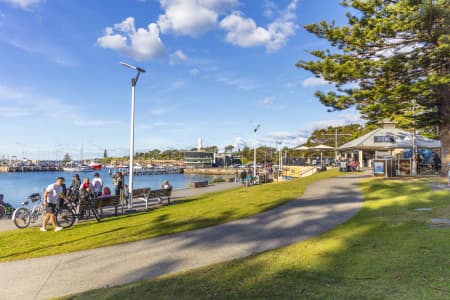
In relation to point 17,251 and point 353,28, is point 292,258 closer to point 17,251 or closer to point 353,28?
point 17,251

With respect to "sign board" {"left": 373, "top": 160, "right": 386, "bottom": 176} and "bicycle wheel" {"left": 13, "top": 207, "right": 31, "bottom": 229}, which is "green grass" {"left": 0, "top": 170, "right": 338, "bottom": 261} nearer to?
"bicycle wheel" {"left": 13, "top": 207, "right": 31, "bottom": 229}

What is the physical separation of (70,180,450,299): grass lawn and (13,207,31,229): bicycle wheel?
732 cm

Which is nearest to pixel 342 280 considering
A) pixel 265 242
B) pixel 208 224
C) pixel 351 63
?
pixel 265 242

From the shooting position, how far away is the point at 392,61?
15.1m

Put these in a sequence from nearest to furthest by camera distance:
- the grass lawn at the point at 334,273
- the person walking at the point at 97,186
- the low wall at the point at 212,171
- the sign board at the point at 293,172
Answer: the grass lawn at the point at 334,273 < the person walking at the point at 97,186 < the sign board at the point at 293,172 < the low wall at the point at 212,171

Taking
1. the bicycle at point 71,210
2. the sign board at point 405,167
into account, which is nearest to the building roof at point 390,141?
the sign board at point 405,167

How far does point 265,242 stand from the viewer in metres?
6.80

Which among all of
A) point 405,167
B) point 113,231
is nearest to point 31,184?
point 113,231

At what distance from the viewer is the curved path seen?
16.8ft

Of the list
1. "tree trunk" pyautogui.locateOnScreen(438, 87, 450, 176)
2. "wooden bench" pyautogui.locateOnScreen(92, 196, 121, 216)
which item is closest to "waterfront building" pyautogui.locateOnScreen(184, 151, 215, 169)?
"tree trunk" pyautogui.locateOnScreen(438, 87, 450, 176)

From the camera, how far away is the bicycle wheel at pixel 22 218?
10227 mm

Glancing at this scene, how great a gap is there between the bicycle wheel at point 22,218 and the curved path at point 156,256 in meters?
4.46

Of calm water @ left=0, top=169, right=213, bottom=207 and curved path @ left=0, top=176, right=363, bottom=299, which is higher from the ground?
curved path @ left=0, top=176, right=363, bottom=299

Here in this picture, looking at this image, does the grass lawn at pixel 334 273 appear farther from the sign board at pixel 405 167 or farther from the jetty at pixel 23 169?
the jetty at pixel 23 169
